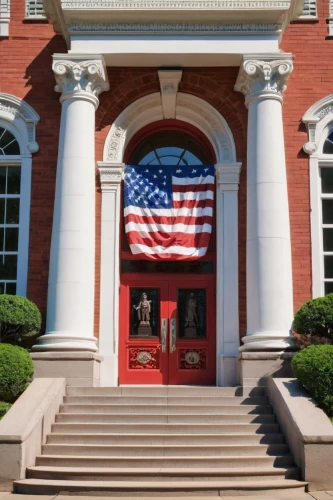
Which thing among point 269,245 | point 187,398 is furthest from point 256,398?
point 269,245

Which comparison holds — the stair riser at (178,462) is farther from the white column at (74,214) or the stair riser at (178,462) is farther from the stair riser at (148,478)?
the white column at (74,214)

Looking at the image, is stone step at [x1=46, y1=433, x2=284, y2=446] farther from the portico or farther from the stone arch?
the stone arch

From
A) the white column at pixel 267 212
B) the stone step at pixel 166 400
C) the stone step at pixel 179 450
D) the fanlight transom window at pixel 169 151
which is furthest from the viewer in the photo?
the fanlight transom window at pixel 169 151

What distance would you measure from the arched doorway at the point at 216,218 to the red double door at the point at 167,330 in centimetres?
Answer: 6

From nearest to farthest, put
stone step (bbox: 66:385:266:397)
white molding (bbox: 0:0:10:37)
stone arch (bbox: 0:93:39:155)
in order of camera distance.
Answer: stone step (bbox: 66:385:266:397), stone arch (bbox: 0:93:39:155), white molding (bbox: 0:0:10:37)

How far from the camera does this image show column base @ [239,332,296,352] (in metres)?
13.7

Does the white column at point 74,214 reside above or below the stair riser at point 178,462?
above

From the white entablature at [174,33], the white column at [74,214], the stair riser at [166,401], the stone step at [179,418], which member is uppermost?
the white entablature at [174,33]

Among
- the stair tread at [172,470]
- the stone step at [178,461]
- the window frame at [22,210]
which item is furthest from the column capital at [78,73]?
the stair tread at [172,470]

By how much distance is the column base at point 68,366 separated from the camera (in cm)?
1358

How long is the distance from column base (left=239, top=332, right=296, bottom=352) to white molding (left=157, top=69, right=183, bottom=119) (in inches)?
224

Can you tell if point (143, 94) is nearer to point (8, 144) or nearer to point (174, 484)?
point (8, 144)

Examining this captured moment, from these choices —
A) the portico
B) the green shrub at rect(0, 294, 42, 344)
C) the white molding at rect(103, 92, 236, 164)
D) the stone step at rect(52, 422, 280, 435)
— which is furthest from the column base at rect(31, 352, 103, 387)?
the white molding at rect(103, 92, 236, 164)

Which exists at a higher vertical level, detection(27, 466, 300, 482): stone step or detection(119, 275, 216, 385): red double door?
detection(119, 275, 216, 385): red double door
